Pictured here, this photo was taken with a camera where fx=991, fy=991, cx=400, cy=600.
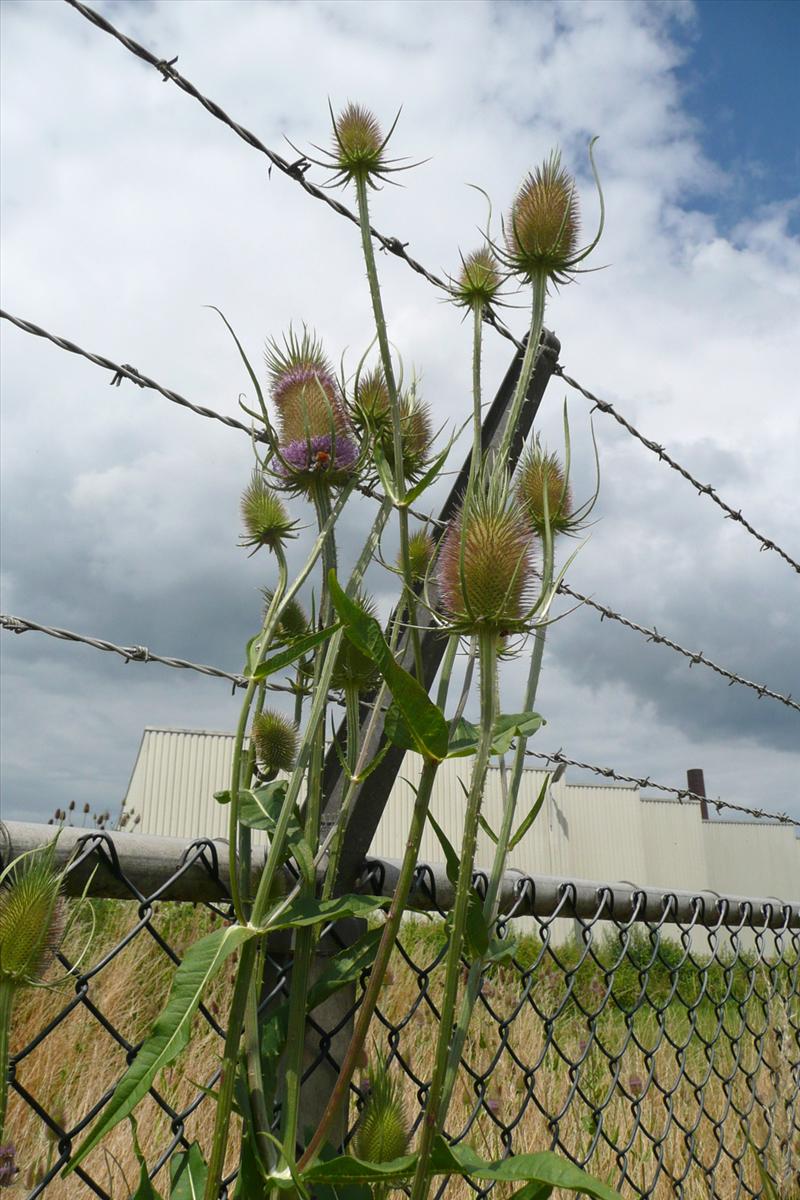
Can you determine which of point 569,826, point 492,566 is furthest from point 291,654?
point 569,826

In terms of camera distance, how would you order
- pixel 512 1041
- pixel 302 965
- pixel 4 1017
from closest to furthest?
→ pixel 4 1017
pixel 302 965
pixel 512 1041

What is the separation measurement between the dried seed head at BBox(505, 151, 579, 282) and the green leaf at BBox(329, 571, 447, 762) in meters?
0.73

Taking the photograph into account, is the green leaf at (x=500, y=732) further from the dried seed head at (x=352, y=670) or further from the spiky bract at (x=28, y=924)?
the spiky bract at (x=28, y=924)

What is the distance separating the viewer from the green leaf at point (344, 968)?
1199 mm

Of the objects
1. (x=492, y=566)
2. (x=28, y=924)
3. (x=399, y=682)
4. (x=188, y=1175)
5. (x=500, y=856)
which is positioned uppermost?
(x=492, y=566)

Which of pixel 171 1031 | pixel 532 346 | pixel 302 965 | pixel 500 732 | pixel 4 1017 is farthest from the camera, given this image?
pixel 532 346

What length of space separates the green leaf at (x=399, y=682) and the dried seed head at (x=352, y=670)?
0.18 metres

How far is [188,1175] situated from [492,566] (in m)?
0.77

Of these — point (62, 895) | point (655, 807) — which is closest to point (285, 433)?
point (62, 895)

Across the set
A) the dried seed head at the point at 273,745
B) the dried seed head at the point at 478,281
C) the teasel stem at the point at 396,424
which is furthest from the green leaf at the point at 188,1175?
the dried seed head at the point at 478,281

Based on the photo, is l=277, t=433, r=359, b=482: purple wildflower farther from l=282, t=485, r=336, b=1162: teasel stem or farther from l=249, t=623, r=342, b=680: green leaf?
l=249, t=623, r=342, b=680: green leaf

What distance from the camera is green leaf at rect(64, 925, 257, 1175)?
0.90m

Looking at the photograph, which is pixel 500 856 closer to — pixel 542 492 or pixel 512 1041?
pixel 542 492

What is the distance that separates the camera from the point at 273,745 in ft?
4.47
